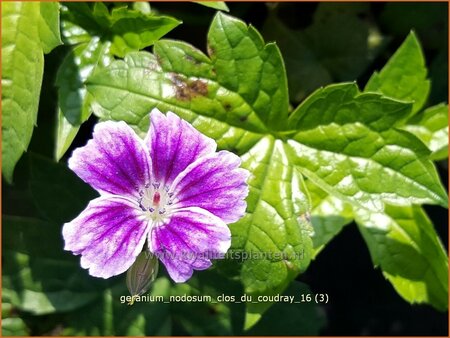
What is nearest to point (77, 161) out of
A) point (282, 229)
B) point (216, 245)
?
point (216, 245)

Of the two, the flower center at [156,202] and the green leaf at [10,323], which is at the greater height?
the flower center at [156,202]

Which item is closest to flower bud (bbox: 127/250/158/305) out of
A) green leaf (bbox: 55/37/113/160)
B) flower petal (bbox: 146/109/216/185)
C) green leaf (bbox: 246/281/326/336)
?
flower petal (bbox: 146/109/216/185)

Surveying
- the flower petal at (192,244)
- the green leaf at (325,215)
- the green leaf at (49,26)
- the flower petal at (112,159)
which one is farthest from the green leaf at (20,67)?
the green leaf at (325,215)

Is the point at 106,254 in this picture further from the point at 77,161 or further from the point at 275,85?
the point at 275,85

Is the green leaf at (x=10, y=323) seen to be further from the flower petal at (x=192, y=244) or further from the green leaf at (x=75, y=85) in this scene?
the flower petal at (x=192, y=244)

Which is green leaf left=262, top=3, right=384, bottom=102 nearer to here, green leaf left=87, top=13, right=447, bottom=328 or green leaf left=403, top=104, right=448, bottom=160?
green leaf left=403, top=104, right=448, bottom=160
